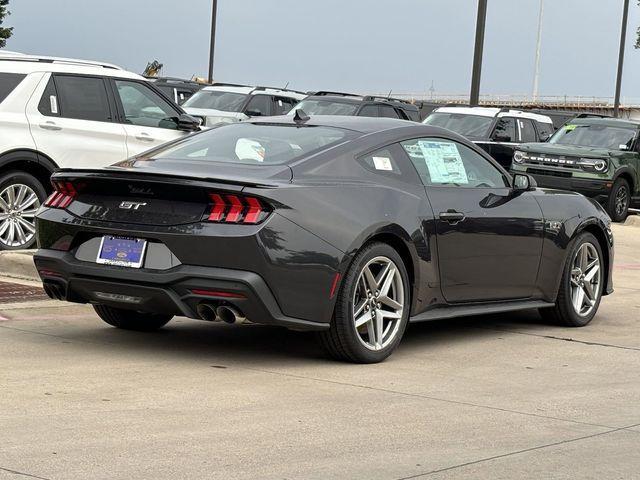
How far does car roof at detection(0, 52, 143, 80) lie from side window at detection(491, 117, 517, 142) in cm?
1168

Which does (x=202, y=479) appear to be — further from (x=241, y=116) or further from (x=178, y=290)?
(x=241, y=116)

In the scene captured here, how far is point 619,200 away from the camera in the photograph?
2258cm

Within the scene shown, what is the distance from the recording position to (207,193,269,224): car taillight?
720cm

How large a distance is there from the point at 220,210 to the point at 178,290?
1.60 feet

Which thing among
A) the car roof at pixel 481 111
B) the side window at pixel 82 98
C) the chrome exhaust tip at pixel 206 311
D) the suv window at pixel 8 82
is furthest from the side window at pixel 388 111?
the chrome exhaust tip at pixel 206 311

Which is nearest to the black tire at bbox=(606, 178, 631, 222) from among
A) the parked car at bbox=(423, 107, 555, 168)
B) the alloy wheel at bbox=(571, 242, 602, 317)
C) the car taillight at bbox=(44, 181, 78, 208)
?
the parked car at bbox=(423, 107, 555, 168)

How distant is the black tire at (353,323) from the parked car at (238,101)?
726 inches

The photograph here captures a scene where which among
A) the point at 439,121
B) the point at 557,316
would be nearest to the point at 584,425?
the point at 557,316

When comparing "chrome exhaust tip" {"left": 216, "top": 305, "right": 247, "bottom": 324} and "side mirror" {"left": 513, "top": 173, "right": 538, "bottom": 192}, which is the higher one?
"side mirror" {"left": 513, "top": 173, "right": 538, "bottom": 192}

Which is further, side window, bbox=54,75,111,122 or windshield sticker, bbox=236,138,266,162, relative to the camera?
side window, bbox=54,75,111,122

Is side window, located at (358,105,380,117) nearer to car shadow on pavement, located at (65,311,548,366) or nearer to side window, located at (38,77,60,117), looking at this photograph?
side window, located at (38,77,60,117)

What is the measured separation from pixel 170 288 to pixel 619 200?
16.4m

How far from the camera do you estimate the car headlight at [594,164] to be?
22.0m

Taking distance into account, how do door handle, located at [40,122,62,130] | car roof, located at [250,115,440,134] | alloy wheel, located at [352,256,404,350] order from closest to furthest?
alloy wheel, located at [352,256,404,350], car roof, located at [250,115,440,134], door handle, located at [40,122,62,130]
